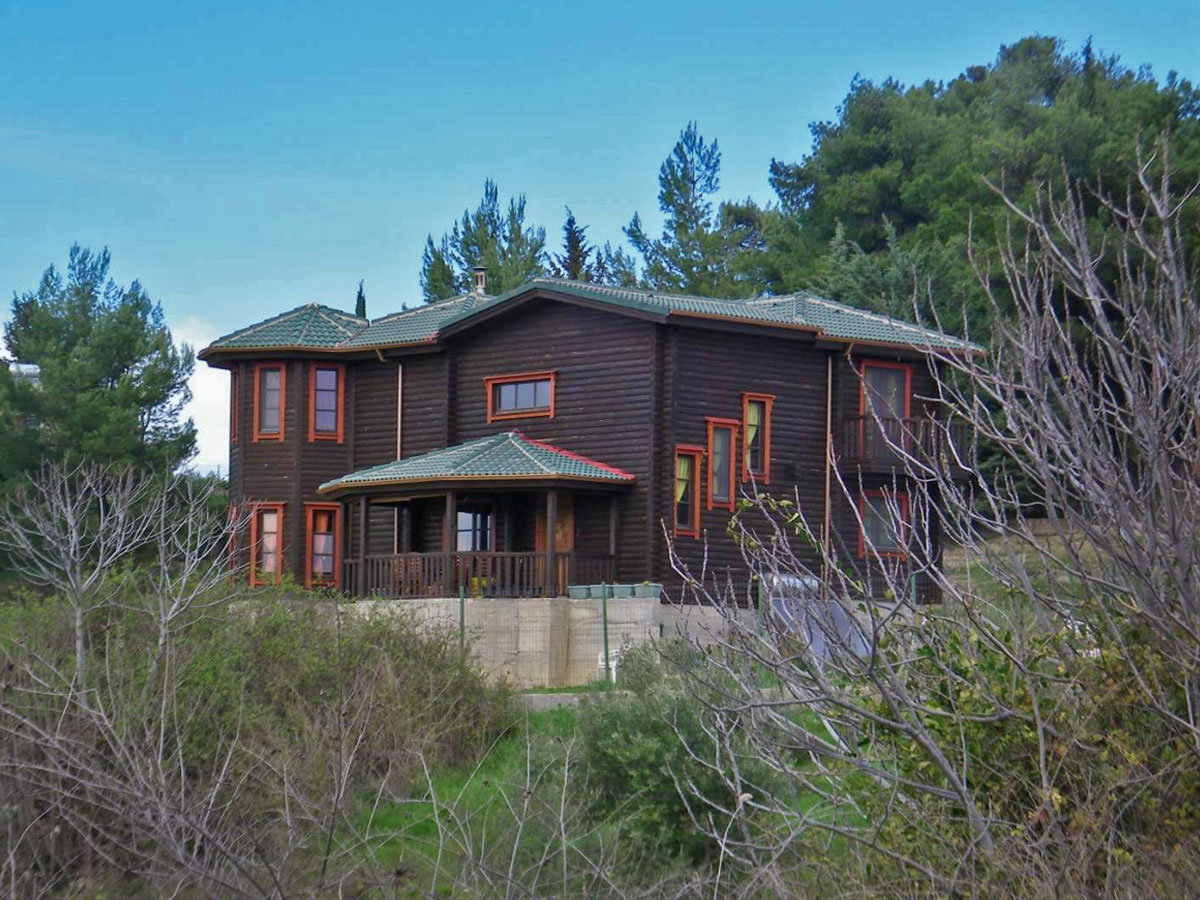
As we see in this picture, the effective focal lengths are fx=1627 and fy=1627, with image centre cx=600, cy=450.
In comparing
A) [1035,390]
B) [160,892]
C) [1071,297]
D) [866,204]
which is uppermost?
[866,204]

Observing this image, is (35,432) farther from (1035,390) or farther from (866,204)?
(1035,390)

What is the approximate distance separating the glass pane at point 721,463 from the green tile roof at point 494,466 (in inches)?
67.8

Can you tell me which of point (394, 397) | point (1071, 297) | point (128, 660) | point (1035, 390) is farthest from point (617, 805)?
point (1071, 297)

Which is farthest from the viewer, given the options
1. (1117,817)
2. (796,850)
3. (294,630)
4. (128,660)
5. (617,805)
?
(294,630)

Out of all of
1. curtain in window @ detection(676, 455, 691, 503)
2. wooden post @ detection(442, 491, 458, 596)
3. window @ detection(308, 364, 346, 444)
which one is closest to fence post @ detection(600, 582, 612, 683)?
wooden post @ detection(442, 491, 458, 596)

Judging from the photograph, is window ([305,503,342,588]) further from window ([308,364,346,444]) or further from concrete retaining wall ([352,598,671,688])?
concrete retaining wall ([352,598,671,688])

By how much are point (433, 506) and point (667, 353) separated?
19.1 feet

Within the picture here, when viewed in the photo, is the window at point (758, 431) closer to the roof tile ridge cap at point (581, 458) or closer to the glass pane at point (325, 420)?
the roof tile ridge cap at point (581, 458)

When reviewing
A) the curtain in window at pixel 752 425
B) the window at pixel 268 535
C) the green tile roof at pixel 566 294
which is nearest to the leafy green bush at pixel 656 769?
the green tile roof at pixel 566 294

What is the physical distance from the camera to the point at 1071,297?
33.9m

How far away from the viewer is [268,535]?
3381cm

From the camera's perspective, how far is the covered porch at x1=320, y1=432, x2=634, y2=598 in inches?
1108

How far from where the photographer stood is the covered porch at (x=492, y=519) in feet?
92.3

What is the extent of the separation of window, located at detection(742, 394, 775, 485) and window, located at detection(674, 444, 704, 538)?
112 centimetres
